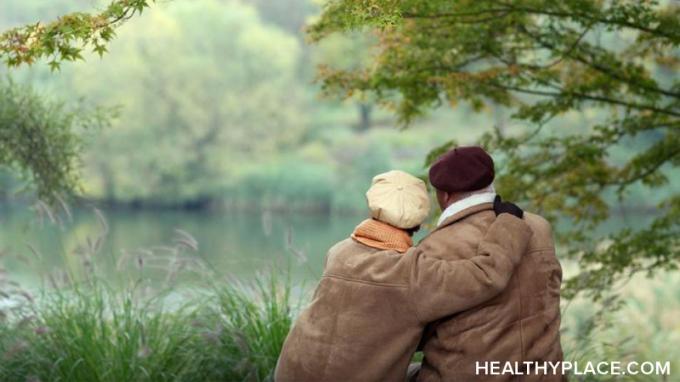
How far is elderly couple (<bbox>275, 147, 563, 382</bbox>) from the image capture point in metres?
3.20

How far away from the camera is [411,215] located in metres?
3.30

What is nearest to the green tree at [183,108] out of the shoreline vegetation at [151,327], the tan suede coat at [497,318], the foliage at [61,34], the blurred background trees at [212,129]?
the blurred background trees at [212,129]

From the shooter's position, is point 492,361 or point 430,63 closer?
point 492,361

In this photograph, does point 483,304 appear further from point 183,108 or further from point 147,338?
point 183,108

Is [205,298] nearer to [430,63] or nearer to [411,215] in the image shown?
[430,63]

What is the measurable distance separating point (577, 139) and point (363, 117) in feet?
160

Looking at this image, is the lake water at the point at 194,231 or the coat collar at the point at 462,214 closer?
the coat collar at the point at 462,214

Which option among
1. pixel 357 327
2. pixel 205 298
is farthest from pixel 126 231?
pixel 357 327

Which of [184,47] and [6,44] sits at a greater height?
[184,47]

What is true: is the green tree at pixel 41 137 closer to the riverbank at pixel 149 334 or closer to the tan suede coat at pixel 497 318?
the riverbank at pixel 149 334

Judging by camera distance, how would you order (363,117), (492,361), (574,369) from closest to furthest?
(492,361)
(574,369)
(363,117)

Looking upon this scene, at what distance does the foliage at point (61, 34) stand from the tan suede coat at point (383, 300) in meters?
1.12

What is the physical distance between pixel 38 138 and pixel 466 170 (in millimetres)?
3878

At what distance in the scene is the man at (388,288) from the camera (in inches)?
125
